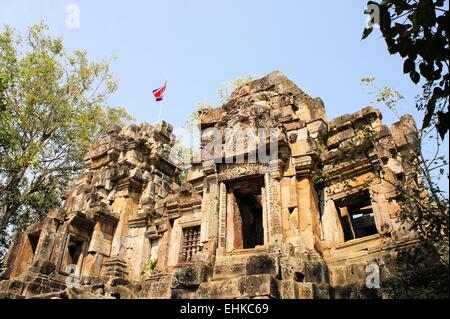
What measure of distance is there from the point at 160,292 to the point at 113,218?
3.91m

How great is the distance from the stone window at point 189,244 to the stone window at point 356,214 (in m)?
4.12

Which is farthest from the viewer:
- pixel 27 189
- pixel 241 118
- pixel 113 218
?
pixel 27 189

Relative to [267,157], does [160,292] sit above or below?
below

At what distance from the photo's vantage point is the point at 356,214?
10.8m

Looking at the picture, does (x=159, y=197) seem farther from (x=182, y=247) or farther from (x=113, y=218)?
(x=182, y=247)

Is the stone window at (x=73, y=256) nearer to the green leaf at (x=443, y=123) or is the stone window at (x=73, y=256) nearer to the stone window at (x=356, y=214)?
the stone window at (x=356, y=214)

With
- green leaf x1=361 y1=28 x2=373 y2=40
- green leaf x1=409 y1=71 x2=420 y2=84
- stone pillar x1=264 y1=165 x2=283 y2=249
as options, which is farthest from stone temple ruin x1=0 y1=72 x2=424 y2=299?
green leaf x1=361 y1=28 x2=373 y2=40

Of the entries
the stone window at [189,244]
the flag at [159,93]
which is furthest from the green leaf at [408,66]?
the flag at [159,93]

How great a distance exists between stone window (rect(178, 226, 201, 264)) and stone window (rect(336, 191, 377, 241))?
13.5 ft

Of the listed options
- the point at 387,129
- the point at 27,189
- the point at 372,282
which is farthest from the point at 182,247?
the point at 27,189

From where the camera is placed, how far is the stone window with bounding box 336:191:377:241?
9.09 meters

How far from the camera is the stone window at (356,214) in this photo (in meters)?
9.09

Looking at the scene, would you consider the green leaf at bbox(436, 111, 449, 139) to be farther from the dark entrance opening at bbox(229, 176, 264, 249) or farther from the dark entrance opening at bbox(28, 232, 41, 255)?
the dark entrance opening at bbox(28, 232, 41, 255)
